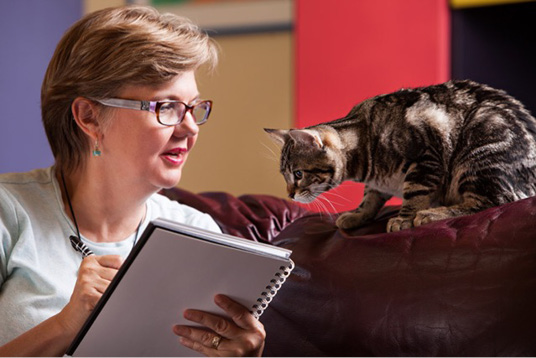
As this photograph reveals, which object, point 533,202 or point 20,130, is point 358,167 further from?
point 20,130

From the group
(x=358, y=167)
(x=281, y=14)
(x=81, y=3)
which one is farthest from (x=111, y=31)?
(x=81, y=3)

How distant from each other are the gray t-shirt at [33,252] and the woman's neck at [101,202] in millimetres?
29

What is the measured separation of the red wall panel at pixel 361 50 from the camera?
115 inches

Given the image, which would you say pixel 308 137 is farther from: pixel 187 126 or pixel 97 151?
pixel 97 151

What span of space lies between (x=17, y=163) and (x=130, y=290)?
9.14 ft

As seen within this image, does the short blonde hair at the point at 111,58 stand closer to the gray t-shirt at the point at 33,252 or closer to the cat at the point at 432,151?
the gray t-shirt at the point at 33,252

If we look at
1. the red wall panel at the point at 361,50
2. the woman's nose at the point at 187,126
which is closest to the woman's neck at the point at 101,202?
the woman's nose at the point at 187,126

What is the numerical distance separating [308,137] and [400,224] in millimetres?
278

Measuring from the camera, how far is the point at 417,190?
49.8 inches

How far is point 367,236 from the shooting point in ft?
4.21

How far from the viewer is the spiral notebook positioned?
91 cm

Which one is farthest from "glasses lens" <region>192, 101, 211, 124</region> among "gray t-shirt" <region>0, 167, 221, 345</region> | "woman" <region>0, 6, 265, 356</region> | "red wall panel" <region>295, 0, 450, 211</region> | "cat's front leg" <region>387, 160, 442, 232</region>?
"red wall panel" <region>295, 0, 450, 211</region>

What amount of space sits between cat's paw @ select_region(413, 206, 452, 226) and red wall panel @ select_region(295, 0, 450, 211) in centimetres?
172

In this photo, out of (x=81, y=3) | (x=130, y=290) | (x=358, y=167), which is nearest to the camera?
(x=130, y=290)
